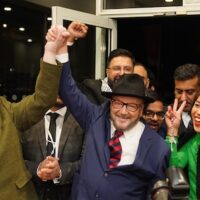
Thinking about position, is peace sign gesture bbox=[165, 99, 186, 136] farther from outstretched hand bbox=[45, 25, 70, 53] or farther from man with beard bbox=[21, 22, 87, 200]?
outstretched hand bbox=[45, 25, 70, 53]

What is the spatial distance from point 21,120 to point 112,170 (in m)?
0.44

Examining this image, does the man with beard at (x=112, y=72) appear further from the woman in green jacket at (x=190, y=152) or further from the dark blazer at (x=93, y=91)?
the woman in green jacket at (x=190, y=152)

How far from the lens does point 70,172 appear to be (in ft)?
7.10

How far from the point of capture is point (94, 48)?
4.08 m

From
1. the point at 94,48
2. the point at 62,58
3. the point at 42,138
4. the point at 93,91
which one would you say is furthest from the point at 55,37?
the point at 94,48

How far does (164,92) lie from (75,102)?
3189 mm

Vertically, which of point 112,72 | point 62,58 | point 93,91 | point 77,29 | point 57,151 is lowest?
point 57,151

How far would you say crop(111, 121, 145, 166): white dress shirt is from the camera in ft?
6.07

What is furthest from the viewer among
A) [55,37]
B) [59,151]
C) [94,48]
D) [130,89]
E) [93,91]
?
[94,48]

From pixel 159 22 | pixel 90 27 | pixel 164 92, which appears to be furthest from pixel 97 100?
pixel 159 22

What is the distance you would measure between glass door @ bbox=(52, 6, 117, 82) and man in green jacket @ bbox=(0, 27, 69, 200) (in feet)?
6.40

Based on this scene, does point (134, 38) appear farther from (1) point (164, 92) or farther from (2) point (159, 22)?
(1) point (164, 92)

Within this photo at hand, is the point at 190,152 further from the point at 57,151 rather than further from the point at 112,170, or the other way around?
the point at 57,151

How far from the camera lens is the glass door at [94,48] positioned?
3871 mm
